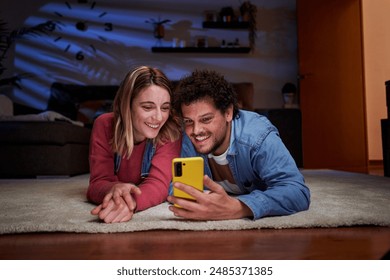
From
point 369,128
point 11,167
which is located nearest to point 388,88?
point 369,128

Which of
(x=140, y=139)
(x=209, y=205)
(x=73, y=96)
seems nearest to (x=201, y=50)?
(x=73, y=96)

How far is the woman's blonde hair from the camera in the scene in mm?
1235

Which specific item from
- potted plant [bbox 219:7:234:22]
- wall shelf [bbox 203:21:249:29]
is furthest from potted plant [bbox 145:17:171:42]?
potted plant [bbox 219:7:234:22]

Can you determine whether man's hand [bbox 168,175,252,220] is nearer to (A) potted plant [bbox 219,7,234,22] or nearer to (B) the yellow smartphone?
(B) the yellow smartphone

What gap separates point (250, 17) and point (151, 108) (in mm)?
3649

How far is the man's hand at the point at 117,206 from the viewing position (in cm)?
99

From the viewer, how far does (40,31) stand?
4.46m

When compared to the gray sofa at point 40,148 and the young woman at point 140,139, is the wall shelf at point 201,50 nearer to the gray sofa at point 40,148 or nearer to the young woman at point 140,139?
the gray sofa at point 40,148

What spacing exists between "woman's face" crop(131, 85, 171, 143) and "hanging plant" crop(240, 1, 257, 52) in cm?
355

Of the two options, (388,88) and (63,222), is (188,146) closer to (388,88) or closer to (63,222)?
(63,222)

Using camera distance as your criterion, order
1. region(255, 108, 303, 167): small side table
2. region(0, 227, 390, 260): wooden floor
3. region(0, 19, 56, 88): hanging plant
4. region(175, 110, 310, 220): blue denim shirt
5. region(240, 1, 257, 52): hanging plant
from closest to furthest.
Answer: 1. region(0, 227, 390, 260): wooden floor
2. region(175, 110, 310, 220): blue denim shirt
3. region(255, 108, 303, 167): small side table
4. region(0, 19, 56, 88): hanging plant
5. region(240, 1, 257, 52): hanging plant

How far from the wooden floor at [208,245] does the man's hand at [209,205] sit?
5 cm

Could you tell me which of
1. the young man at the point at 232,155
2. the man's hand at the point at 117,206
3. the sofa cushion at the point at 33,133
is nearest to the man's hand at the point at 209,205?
the young man at the point at 232,155

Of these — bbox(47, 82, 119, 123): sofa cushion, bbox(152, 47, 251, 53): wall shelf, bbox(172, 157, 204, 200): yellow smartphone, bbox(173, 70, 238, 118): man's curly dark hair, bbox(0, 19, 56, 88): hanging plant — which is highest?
bbox(0, 19, 56, 88): hanging plant
